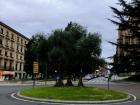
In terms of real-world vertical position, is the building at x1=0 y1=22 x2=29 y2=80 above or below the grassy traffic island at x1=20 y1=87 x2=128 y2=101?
above

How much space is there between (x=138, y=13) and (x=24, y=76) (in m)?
74.9

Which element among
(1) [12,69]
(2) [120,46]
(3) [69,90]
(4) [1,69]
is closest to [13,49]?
(1) [12,69]

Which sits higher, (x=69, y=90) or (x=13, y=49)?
(x=13, y=49)

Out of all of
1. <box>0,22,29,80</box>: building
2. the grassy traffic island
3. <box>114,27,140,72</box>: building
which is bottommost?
the grassy traffic island

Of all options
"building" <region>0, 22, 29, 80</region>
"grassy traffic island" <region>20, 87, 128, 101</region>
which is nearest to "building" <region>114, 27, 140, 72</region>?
"grassy traffic island" <region>20, 87, 128, 101</region>

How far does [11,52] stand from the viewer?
105750 mm

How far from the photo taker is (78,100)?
24.4m

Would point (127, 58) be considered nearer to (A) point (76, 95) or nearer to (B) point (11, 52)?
(A) point (76, 95)

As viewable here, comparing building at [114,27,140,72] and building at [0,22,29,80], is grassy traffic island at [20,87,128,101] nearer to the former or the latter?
building at [114,27,140,72]

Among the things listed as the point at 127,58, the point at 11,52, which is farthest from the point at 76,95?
the point at 11,52

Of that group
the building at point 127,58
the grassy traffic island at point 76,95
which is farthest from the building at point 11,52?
the grassy traffic island at point 76,95

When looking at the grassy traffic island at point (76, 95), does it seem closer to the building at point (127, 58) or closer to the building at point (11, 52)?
the building at point (127, 58)

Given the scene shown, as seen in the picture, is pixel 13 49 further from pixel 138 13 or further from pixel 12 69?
pixel 138 13

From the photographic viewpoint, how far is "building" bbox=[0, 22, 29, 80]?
9738cm
